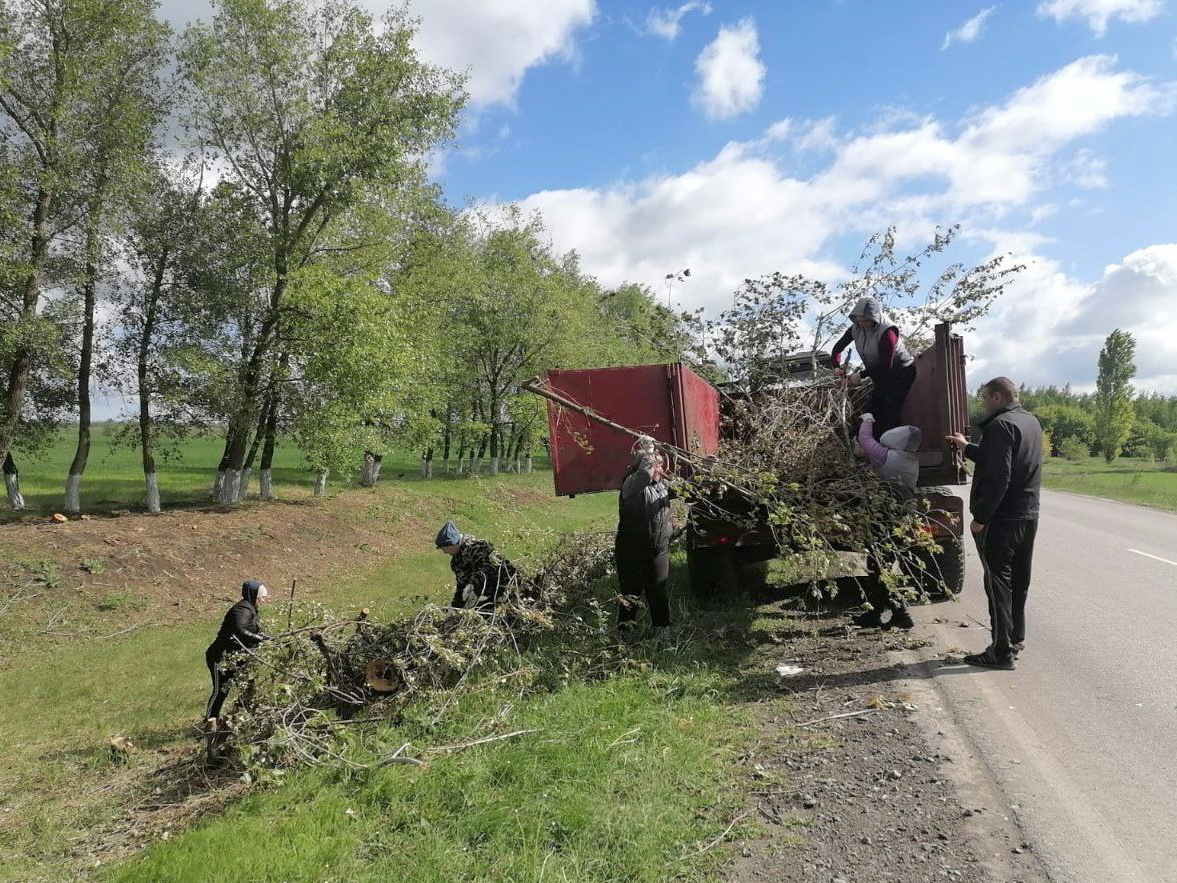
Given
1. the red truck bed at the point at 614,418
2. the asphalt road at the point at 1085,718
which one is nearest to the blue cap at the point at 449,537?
the red truck bed at the point at 614,418

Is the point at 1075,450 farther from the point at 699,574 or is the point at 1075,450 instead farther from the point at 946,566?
the point at 699,574

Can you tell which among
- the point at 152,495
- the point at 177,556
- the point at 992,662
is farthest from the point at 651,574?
the point at 152,495

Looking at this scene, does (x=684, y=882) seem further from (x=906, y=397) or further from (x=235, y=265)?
(x=235, y=265)

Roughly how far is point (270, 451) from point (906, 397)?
15363mm

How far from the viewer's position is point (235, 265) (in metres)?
15.4

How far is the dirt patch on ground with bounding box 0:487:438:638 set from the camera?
10.0 metres

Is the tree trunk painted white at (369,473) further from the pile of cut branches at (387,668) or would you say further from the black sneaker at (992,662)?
the black sneaker at (992,662)

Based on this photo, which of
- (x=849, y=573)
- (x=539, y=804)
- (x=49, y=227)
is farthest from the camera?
(x=49, y=227)

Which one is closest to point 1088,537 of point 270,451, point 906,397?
point 906,397

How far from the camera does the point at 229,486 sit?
53.5 ft

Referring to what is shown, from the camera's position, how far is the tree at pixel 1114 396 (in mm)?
51125

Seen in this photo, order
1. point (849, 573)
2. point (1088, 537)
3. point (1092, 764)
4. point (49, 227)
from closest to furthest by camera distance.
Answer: point (1092, 764), point (849, 573), point (1088, 537), point (49, 227)

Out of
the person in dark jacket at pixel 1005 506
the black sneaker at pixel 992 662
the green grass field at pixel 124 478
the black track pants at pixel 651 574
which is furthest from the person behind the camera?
the green grass field at pixel 124 478

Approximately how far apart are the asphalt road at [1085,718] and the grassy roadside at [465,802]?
1377 mm
